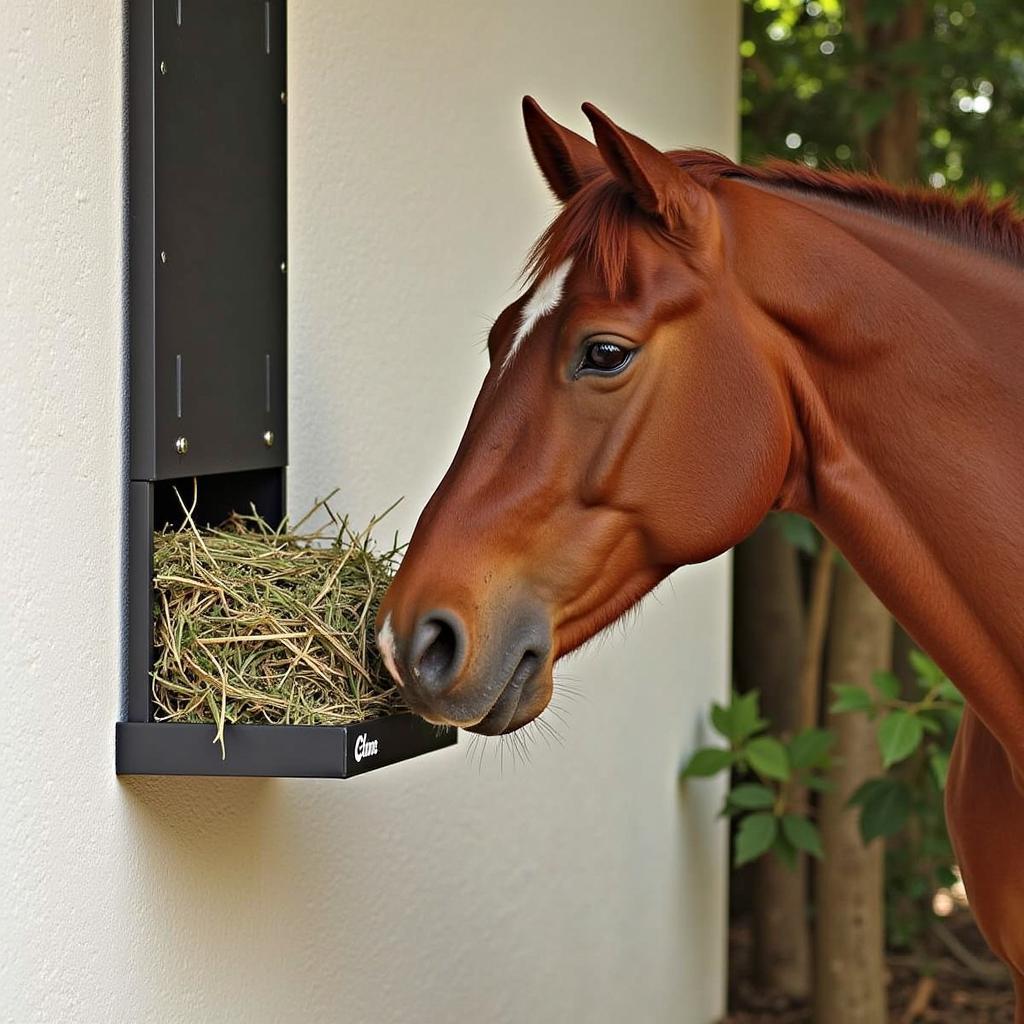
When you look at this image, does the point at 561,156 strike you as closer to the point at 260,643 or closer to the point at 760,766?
the point at 260,643

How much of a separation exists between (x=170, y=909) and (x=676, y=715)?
2108 mm

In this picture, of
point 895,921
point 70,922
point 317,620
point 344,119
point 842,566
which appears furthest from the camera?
point 895,921

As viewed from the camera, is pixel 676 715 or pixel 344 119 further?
pixel 676 715

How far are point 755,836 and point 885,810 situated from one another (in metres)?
0.38

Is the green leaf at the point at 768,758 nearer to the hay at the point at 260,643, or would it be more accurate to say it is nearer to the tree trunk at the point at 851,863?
the tree trunk at the point at 851,863

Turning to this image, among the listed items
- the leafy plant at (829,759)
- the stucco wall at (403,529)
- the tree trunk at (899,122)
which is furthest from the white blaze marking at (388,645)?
the tree trunk at (899,122)

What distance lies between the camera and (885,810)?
317cm

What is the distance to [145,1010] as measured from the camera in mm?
1468

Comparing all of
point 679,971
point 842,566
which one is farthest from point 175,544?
point 842,566

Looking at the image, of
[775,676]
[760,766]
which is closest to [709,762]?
[760,766]

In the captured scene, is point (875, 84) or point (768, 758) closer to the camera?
point (768, 758)

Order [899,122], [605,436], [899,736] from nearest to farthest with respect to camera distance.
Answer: [605,436]
[899,736]
[899,122]

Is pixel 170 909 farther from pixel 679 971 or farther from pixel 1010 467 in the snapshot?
pixel 679 971

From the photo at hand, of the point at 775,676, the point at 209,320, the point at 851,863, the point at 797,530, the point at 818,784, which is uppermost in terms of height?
the point at 209,320
